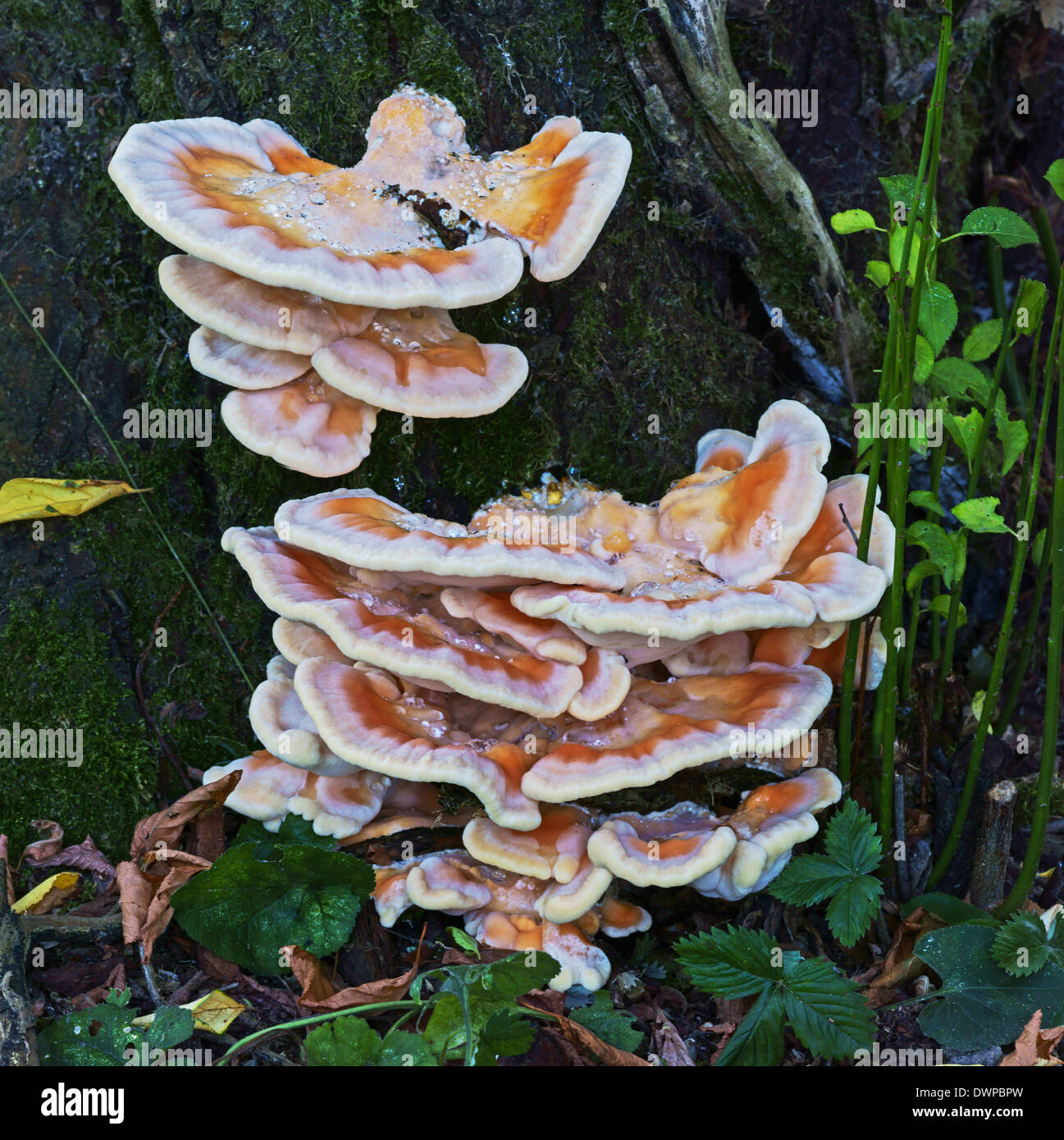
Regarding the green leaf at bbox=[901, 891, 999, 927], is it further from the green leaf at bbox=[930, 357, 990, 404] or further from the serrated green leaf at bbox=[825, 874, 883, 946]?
the green leaf at bbox=[930, 357, 990, 404]

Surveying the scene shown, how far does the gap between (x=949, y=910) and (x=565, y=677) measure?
1.54m

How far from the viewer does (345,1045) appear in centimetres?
275

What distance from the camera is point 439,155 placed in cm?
354

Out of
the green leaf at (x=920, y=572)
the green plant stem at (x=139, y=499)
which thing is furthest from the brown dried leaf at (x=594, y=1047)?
the green plant stem at (x=139, y=499)

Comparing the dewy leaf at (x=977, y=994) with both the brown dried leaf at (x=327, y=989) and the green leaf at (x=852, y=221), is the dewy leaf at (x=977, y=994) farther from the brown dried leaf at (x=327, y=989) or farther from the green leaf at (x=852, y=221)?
the green leaf at (x=852, y=221)

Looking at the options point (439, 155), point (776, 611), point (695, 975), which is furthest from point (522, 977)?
point (439, 155)

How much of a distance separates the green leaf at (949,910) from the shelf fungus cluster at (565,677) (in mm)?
574

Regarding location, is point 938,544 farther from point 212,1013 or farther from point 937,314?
point 212,1013

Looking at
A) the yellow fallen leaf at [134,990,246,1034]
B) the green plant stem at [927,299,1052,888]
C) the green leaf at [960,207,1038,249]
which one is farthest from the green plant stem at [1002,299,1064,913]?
the yellow fallen leaf at [134,990,246,1034]

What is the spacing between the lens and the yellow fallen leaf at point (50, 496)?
3.85 m

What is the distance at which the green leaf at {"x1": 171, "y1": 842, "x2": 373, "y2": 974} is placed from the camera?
3.16 metres

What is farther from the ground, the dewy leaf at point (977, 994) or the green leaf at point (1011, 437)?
the green leaf at point (1011, 437)

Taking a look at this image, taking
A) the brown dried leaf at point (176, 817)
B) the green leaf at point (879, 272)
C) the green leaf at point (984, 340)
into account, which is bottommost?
the brown dried leaf at point (176, 817)
